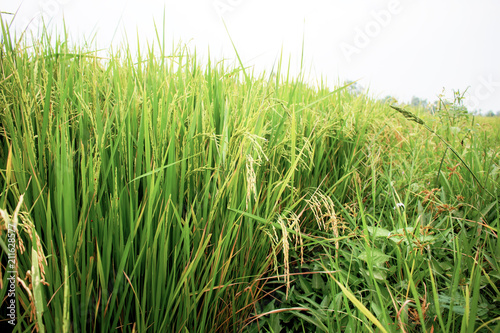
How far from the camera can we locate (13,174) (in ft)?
2.95

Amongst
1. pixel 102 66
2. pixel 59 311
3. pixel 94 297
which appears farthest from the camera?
pixel 102 66

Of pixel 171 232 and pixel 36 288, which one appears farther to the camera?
pixel 171 232

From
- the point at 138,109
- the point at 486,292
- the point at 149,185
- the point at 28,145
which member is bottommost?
the point at 486,292

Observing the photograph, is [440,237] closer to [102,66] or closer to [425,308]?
[425,308]

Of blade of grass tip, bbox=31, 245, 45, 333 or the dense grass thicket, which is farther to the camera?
the dense grass thicket

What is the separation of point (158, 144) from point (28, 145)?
0.36 m

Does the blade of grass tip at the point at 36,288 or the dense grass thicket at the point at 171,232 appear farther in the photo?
the dense grass thicket at the point at 171,232

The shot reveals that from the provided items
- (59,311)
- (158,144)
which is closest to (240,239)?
(158,144)

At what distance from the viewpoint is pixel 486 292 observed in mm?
1076

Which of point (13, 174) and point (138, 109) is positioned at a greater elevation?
point (138, 109)

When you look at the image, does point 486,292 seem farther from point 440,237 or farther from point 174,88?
point 174,88

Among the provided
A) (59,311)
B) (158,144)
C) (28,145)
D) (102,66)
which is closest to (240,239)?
(158,144)

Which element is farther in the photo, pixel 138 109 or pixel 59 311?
pixel 138 109

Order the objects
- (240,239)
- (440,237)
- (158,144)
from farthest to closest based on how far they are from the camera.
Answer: (440,237), (240,239), (158,144)
